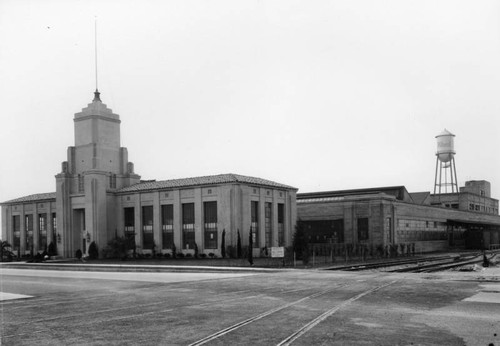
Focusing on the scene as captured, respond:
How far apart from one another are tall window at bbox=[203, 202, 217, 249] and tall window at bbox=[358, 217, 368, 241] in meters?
24.4

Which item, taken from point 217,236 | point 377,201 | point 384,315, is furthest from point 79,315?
point 377,201

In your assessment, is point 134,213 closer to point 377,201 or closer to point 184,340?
point 377,201

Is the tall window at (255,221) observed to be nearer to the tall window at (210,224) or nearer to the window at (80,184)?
the tall window at (210,224)

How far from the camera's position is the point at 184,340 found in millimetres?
12367

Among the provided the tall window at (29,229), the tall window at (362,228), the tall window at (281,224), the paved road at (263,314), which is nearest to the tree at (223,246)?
the tall window at (281,224)

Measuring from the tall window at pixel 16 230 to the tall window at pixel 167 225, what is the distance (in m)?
26.0

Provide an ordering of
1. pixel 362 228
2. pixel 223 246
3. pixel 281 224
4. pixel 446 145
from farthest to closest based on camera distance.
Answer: pixel 446 145
pixel 362 228
pixel 281 224
pixel 223 246

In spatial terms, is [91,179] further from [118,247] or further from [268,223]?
[268,223]

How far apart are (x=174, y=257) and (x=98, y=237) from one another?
11761mm

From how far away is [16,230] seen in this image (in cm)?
7775

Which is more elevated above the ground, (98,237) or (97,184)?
(97,184)

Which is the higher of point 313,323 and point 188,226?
point 313,323

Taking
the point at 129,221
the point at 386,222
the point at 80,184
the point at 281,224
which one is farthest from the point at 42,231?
the point at 386,222

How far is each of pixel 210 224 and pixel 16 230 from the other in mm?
34774
